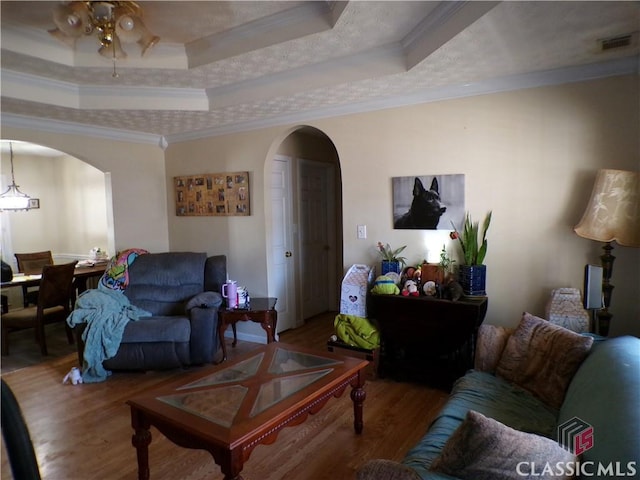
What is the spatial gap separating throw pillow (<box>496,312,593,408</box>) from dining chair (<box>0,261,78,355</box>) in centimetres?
406

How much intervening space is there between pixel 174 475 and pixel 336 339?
1.64 metres

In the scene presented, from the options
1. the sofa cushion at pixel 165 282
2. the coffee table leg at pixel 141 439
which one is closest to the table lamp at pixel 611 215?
the coffee table leg at pixel 141 439

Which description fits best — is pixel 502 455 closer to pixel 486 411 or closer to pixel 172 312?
pixel 486 411

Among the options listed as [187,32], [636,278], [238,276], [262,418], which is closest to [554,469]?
[262,418]

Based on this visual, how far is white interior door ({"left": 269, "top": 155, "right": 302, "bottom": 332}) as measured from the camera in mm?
4270

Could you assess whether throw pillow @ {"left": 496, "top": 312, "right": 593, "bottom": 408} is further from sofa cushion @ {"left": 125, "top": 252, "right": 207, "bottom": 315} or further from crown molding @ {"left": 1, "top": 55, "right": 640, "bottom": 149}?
sofa cushion @ {"left": 125, "top": 252, "right": 207, "bottom": 315}

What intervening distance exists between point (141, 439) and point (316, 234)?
135 inches

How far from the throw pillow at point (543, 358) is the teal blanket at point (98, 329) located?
9.51ft

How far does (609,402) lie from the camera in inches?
53.0

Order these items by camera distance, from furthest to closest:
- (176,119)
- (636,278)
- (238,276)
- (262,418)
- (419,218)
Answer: (238,276) < (176,119) < (419,218) < (636,278) < (262,418)

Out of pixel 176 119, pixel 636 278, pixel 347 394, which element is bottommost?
A: pixel 347 394

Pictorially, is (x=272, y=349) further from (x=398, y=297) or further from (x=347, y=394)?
(x=398, y=297)

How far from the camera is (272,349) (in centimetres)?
262

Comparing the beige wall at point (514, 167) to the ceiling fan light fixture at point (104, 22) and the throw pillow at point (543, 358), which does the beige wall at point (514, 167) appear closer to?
the throw pillow at point (543, 358)
